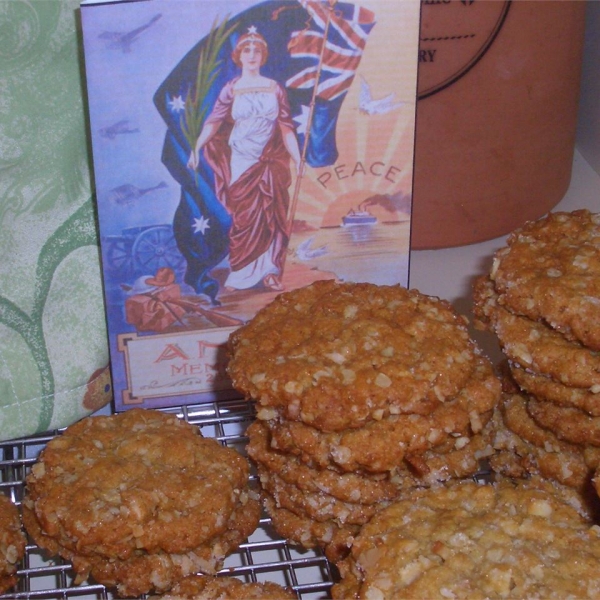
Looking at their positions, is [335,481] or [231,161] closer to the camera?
[335,481]

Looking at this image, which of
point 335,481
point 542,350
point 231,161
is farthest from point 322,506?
point 231,161

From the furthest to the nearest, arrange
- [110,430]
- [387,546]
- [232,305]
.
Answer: [232,305], [110,430], [387,546]

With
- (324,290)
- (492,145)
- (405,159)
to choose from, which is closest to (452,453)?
(324,290)

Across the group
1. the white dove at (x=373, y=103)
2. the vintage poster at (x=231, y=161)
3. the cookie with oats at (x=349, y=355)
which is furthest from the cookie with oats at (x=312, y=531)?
the white dove at (x=373, y=103)

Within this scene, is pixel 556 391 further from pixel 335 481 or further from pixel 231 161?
pixel 231 161

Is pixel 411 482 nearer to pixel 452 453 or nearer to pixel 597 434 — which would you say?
pixel 452 453
